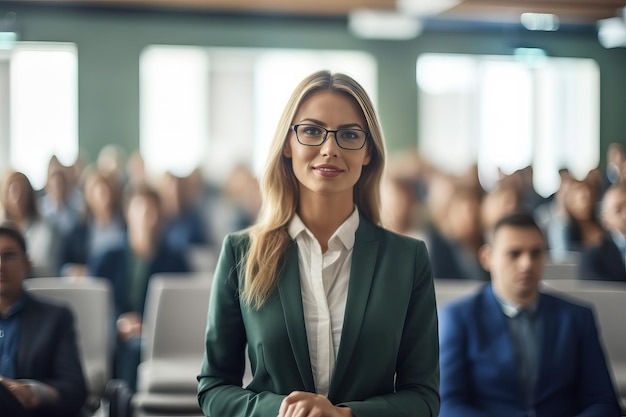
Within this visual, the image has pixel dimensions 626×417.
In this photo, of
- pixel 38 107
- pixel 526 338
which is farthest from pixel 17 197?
pixel 38 107

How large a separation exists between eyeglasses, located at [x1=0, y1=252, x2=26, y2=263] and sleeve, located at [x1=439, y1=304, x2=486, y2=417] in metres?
1.43

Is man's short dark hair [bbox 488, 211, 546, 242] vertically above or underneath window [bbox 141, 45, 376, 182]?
underneath

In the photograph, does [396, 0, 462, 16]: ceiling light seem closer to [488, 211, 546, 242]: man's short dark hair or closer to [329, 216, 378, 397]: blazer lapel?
[488, 211, 546, 242]: man's short dark hair

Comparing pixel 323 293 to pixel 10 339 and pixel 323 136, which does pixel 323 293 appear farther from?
pixel 10 339

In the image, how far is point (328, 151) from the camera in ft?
5.37

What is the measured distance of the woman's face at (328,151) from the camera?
1650 mm

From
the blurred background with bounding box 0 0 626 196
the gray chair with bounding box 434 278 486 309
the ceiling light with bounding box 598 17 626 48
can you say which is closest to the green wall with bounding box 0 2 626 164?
the blurred background with bounding box 0 0 626 196

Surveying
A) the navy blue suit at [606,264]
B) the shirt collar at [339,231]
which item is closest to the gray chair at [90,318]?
the shirt collar at [339,231]

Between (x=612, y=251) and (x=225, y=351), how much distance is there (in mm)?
3497

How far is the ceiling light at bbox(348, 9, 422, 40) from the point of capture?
11.1 meters

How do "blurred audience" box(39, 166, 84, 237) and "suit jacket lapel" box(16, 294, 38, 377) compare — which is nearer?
"suit jacket lapel" box(16, 294, 38, 377)

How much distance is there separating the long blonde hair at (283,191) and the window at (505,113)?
422 inches

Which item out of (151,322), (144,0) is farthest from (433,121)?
(151,322)

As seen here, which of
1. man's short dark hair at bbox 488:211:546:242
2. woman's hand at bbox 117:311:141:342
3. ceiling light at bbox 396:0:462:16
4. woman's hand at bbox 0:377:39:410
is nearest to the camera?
woman's hand at bbox 0:377:39:410
